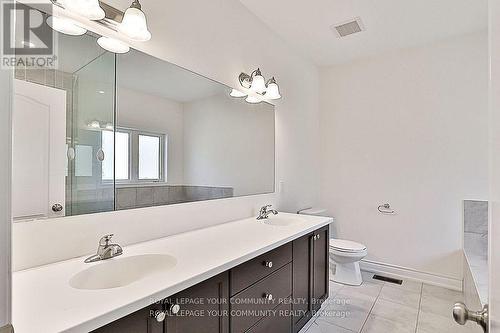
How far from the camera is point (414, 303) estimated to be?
95.3 inches

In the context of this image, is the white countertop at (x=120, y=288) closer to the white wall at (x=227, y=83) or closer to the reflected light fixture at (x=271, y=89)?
the white wall at (x=227, y=83)

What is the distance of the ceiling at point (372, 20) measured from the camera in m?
2.23

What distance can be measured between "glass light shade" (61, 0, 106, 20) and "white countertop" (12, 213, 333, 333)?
3.47 ft

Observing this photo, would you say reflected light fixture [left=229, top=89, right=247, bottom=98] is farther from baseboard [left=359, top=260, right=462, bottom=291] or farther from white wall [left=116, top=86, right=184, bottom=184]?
baseboard [left=359, top=260, right=462, bottom=291]

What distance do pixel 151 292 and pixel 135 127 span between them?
0.95 meters

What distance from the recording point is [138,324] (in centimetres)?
85

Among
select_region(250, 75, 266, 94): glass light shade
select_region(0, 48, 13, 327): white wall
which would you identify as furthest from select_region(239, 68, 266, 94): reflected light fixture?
select_region(0, 48, 13, 327): white wall

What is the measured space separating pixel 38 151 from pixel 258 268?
1177 mm

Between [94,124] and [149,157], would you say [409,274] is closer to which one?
[149,157]

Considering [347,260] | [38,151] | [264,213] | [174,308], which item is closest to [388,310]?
[347,260]

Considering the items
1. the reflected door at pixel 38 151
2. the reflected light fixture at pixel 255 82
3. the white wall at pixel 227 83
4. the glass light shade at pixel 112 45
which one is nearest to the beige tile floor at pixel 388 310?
the white wall at pixel 227 83

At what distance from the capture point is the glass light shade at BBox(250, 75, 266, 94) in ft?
7.57

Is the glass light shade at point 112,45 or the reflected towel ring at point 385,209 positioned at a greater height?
the glass light shade at point 112,45

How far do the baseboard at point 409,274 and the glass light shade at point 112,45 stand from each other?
3.35 meters
